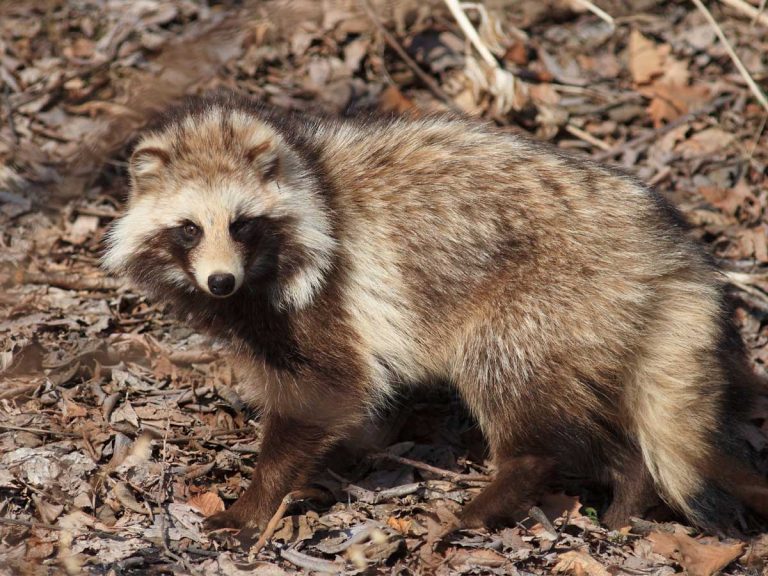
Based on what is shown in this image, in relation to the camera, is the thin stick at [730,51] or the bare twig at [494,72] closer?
the thin stick at [730,51]

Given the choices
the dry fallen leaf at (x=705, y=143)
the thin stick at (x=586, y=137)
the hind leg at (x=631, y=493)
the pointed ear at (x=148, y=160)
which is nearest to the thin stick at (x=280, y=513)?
the hind leg at (x=631, y=493)

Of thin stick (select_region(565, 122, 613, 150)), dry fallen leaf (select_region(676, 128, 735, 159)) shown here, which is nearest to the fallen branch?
thin stick (select_region(565, 122, 613, 150))

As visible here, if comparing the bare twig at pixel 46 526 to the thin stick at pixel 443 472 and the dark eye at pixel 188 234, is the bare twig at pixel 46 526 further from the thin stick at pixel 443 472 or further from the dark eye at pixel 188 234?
the thin stick at pixel 443 472

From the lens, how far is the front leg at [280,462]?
5410 millimetres

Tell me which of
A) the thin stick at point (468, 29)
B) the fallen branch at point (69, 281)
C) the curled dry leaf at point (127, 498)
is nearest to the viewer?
the curled dry leaf at point (127, 498)

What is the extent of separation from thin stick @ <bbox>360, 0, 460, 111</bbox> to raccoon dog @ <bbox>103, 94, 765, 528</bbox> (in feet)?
9.51

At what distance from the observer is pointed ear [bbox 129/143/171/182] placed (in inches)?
199

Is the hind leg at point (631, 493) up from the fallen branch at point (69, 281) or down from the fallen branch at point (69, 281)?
up

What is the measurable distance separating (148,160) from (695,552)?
4.05 metres

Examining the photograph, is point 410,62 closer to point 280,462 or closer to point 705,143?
point 705,143

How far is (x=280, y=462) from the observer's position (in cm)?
549

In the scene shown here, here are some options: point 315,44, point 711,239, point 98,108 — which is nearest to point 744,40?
point 711,239

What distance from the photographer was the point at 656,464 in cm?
570

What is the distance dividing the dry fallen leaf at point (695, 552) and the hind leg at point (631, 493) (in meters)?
0.24
